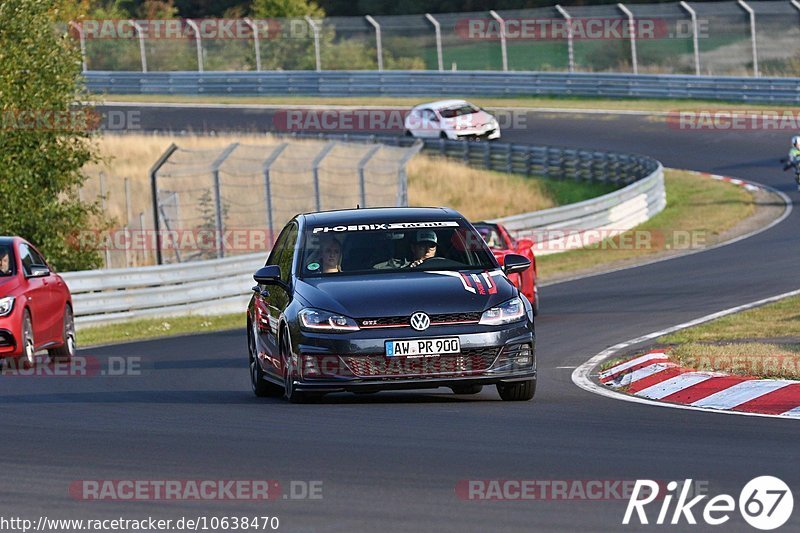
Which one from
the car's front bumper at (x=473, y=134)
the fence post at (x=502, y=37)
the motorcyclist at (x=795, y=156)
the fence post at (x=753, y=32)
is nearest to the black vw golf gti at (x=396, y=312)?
the motorcyclist at (x=795, y=156)

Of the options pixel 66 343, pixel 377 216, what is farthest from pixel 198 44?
pixel 377 216

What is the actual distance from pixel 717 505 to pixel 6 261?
11.3 meters

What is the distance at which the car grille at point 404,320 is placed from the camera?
10.6m

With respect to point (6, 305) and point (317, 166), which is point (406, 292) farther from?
point (317, 166)

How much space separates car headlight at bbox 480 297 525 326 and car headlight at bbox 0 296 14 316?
22.1 feet

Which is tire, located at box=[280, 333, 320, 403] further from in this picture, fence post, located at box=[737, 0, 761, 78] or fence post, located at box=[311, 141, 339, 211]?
fence post, located at box=[737, 0, 761, 78]

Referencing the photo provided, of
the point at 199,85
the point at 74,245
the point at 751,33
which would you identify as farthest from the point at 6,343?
the point at 199,85

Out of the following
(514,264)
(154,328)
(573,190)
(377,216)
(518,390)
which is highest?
(377,216)

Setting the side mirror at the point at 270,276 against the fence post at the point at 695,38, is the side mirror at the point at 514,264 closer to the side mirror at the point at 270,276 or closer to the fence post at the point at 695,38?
the side mirror at the point at 270,276

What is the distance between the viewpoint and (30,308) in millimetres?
16281

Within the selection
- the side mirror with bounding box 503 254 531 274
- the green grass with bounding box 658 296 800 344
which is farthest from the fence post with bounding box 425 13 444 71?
the side mirror with bounding box 503 254 531 274

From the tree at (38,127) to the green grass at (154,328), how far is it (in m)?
4.56

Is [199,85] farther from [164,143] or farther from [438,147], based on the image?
[438,147]

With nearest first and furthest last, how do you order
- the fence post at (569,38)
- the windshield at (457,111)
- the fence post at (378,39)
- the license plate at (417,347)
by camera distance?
the license plate at (417,347)
the windshield at (457,111)
the fence post at (569,38)
the fence post at (378,39)
